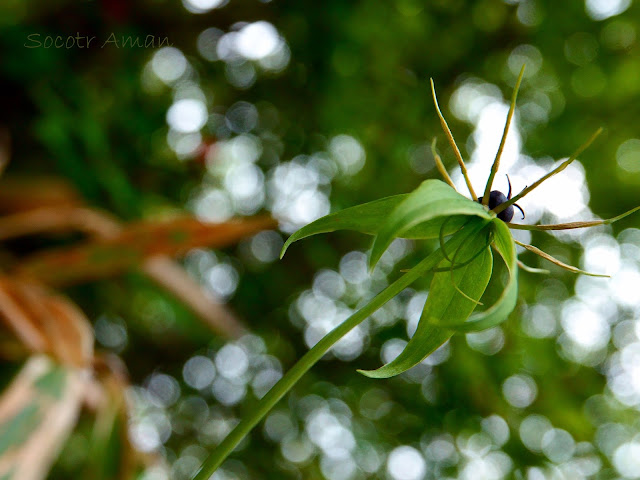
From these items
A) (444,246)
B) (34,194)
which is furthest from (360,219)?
(34,194)

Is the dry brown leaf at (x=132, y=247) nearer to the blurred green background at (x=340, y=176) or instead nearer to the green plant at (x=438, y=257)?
the blurred green background at (x=340, y=176)

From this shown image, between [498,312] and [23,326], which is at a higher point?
[498,312]

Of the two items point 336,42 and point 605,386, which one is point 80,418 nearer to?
point 336,42

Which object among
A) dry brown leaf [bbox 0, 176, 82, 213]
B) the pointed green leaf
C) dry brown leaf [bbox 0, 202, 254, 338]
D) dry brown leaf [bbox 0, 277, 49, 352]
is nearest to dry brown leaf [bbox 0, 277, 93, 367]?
dry brown leaf [bbox 0, 277, 49, 352]

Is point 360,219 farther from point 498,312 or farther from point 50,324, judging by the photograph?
point 50,324

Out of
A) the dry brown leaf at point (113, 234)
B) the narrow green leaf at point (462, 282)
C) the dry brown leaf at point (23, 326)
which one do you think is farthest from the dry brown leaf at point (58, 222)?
the narrow green leaf at point (462, 282)

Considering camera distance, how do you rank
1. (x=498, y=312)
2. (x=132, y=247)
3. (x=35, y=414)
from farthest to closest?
1. (x=132, y=247)
2. (x=35, y=414)
3. (x=498, y=312)
